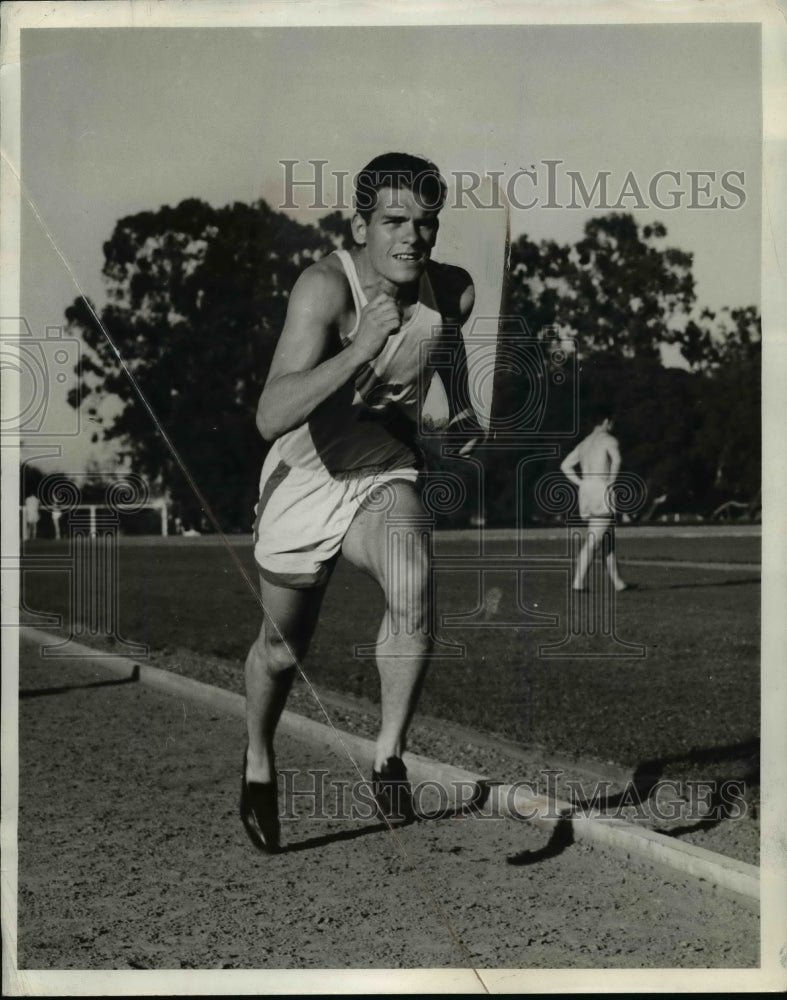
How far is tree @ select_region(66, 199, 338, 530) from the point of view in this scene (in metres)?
4.05

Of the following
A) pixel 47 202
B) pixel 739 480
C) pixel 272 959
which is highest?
pixel 47 202

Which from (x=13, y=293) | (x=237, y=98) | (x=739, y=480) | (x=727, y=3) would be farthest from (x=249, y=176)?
(x=739, y=480)

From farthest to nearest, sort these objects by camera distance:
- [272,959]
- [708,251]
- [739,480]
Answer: [739,480], [708,251], [272,959]

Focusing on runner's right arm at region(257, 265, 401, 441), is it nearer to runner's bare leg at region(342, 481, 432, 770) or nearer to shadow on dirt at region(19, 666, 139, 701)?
runner's bare leg at region(342, 481, 432, 770)

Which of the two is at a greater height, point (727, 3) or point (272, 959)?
point (727, 3)

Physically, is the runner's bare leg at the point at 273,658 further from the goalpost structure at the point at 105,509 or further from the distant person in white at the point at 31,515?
the distant person in white at the point at 31,515

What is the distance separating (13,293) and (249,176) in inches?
31.2

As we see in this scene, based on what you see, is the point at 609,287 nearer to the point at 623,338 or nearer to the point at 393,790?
the point at 623,338

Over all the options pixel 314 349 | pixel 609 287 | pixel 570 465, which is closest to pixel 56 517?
pixel 314 349

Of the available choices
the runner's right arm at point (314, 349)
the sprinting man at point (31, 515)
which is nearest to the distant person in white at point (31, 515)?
the sprinting man at point (31, 515)

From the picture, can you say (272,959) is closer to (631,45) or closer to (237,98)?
(237,98)

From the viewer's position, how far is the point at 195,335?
14.0 ft

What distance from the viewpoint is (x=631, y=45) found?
160 inches

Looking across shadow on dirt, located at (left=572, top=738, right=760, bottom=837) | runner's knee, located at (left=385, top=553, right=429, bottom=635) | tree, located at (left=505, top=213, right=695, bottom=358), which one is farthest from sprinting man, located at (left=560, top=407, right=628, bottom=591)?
runner's knee, located at (left=385, top=553, right=429, bottom=635)
